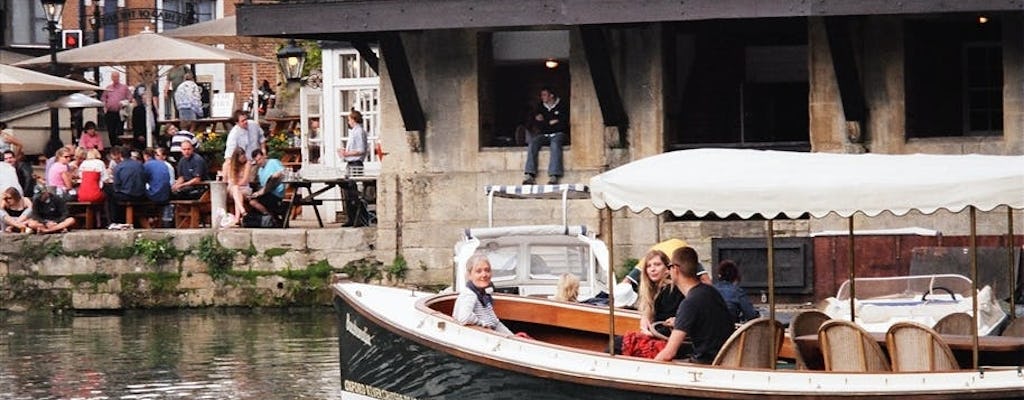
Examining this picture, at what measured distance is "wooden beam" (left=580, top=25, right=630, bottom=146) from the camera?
30.5 m

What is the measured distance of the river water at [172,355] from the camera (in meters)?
24.4

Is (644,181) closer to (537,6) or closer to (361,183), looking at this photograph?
(537,6)

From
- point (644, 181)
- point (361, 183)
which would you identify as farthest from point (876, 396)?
point (361, 183)

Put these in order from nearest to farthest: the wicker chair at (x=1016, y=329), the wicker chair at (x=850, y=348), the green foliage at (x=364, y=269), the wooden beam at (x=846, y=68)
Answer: the wicker chair at (x=850, y=348) < the wicker chair at (x=1016, y=329) < the wooden beam at (x=846, y=68) < the green foliage at (x=364, y=269)

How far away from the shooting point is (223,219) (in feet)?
108

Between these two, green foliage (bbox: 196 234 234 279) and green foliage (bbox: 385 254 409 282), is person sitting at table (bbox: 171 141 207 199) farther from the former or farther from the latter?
green foliage (bbox: 385 254 409 282)

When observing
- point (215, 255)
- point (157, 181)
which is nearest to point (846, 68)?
point (215, 255)

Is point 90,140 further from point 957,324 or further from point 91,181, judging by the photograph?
point 957,324

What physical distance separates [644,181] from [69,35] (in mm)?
25642

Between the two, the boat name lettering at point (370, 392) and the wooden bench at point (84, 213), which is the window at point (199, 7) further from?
the boat name lettering at point (370, 392)

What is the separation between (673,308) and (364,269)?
1370 centimetres

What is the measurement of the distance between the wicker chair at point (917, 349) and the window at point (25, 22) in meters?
32.3

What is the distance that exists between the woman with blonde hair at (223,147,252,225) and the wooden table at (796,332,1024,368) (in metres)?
16.3

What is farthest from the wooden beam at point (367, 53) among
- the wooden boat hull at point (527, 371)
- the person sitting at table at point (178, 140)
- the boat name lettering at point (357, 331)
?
the boat name lettering at point (357, 331)
